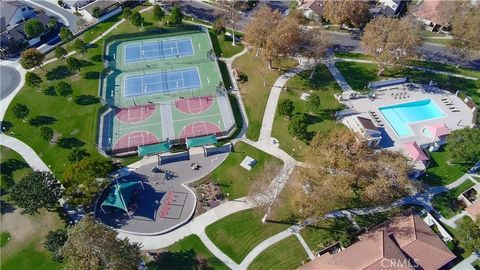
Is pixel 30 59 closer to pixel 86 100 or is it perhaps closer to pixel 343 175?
pixel 86 100

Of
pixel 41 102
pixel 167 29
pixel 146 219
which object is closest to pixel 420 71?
pixel 167 29

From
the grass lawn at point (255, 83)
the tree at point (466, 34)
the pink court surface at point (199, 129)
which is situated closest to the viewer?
the pink court surface at point (199, 129)

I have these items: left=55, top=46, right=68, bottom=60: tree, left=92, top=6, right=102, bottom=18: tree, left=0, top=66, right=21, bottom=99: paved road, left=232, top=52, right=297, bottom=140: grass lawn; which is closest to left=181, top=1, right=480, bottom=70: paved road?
left=232, top=52, right=297, bottom=140: grass lawn

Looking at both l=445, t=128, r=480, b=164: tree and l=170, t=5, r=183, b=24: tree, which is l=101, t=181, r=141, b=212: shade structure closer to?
l=170, t=5, r=183, b=24: tree

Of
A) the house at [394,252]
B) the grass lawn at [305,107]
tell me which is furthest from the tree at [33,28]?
the house at [394,252]

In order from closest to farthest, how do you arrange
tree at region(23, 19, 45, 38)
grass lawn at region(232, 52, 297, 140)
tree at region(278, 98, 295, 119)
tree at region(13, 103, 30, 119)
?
tree at region(13, 103, 30, 119)
tree at region(278, 98, 295, 119)
grass lawn at region(232, 52, 297, 140)
tree at region(23, 19, 45, 38)

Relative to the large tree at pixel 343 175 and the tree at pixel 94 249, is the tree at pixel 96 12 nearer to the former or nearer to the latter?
the tree at pixel 94 249
